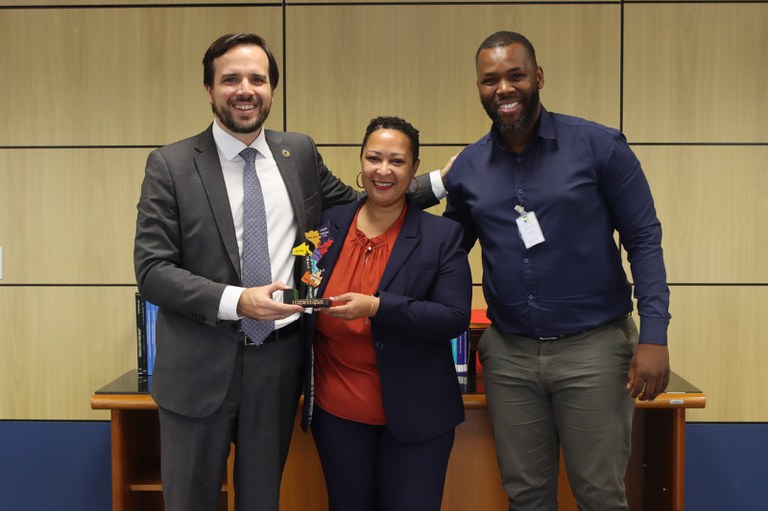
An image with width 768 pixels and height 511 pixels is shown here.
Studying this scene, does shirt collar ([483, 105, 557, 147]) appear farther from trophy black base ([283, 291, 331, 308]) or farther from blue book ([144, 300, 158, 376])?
blue book ([144, 300, 158, 376])

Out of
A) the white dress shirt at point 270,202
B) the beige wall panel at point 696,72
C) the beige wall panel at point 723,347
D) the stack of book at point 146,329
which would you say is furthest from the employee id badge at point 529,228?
the stack of book at point 146,329

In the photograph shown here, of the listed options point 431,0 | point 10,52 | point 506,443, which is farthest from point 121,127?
point 506,443

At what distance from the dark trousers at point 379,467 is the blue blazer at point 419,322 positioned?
0.19 ft

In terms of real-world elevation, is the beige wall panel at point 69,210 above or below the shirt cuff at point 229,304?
above

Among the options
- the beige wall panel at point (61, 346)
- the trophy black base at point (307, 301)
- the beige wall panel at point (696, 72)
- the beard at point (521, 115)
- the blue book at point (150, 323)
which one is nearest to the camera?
the trophy black base at point (307, 301)

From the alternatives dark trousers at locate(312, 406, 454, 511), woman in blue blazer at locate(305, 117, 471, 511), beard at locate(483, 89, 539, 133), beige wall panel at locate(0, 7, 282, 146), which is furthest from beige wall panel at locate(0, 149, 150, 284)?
beard at locate(483, 89, 539, 133)

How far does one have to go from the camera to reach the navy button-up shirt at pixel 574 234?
75.5 inches

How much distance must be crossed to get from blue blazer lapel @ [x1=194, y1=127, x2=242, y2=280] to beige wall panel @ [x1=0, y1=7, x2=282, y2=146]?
112 cm

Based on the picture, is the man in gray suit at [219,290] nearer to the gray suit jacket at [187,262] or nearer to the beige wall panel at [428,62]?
the gray suit jacket at [187,262]

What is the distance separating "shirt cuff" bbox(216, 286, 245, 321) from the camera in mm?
1764

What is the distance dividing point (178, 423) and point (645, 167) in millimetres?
2197

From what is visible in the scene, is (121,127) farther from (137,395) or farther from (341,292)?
(341,292)

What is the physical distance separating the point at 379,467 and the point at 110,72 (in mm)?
2131

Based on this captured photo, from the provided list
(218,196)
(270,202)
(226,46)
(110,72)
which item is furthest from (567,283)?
(110,72)
